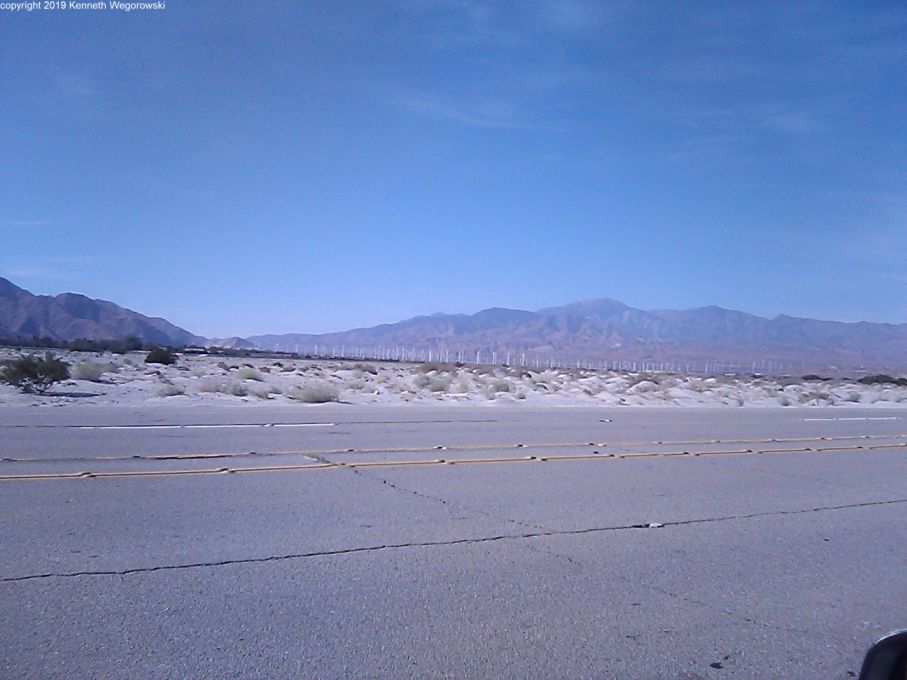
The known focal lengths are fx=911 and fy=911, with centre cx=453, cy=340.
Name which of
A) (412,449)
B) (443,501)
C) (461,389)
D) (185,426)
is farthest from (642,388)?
(443,501)

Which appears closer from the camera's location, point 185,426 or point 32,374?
point 185,426

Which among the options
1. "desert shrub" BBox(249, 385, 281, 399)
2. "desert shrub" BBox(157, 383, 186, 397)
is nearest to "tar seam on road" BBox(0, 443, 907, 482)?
"desert shrub" BBox(249, 385, 281, 399)

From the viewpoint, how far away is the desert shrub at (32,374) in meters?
31.0

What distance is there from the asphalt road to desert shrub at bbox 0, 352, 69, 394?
1475 cm

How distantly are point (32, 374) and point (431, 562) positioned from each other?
26.7 m

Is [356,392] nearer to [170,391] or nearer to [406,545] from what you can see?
[170,391]

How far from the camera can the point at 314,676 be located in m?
5.82

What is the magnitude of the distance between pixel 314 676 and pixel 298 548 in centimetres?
320

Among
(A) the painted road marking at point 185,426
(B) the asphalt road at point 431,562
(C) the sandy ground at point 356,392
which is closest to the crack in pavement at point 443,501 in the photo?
(B) the asphalt road at point 431,562

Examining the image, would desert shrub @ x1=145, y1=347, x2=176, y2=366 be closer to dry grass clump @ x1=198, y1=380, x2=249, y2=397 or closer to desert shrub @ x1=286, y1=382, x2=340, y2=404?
dry grass clump @ x1=198, y1=380, x2=249, y2=397

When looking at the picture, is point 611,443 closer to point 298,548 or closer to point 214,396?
point 298,548

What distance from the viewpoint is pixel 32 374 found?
102ft

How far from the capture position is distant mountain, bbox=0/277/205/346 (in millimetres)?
145375

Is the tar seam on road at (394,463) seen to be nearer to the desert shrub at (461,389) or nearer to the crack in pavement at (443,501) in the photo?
the crack in pavement at (443,501)
